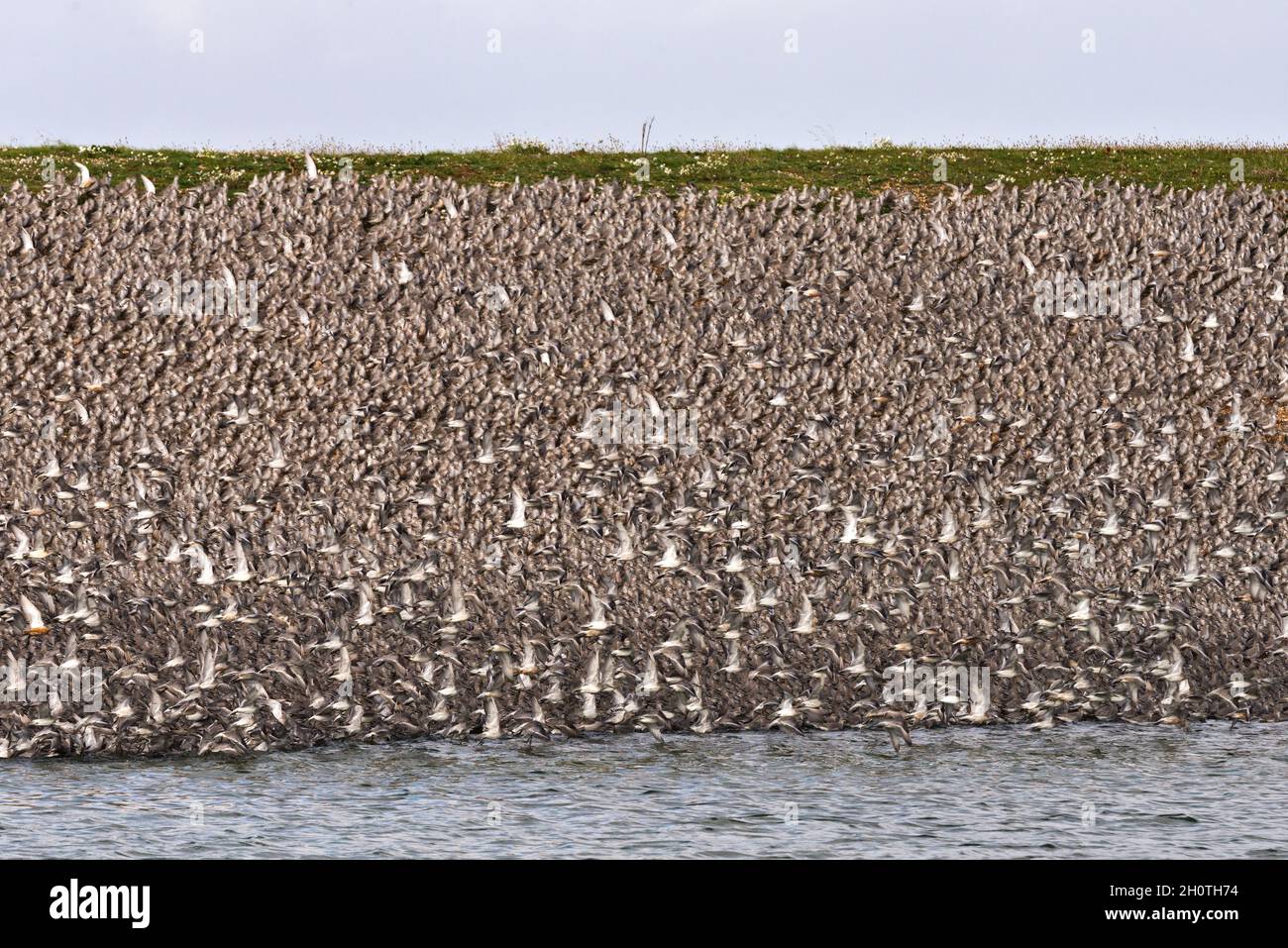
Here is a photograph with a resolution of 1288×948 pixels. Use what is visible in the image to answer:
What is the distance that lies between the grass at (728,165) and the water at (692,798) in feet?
63.8

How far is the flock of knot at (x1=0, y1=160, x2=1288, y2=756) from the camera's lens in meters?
22.8

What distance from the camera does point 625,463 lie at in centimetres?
2881

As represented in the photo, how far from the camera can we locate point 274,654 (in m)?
22.7

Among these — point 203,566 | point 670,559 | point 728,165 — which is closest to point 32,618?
point 203,566

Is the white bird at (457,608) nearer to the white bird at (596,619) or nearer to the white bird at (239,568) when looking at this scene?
the white bird at (596,619)

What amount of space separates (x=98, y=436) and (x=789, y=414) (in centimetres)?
1244

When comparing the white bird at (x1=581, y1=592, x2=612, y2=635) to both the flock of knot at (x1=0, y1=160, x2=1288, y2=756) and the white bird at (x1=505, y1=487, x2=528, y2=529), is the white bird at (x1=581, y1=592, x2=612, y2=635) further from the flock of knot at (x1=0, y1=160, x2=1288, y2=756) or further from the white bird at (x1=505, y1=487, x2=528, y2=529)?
the white bird at (x1=505, y1=487, x2=528, y2=529)

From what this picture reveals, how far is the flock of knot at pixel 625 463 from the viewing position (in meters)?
22.8

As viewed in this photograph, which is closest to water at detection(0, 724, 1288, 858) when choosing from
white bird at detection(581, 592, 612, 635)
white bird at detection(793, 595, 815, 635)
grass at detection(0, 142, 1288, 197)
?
white bird at detection(581, 592, 612, 635)

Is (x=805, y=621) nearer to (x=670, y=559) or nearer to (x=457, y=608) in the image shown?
(x=670, y=559)

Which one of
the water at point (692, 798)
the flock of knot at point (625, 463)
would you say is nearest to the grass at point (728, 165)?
the flock of knot at point (625, 463)
